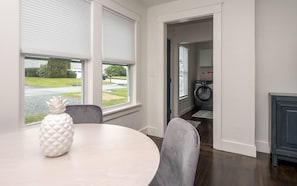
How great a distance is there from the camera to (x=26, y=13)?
1671 millimetres

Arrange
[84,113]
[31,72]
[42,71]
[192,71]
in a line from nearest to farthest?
1. [84,113]
2. [31,72]
3. [42,71]
4. [192,71]

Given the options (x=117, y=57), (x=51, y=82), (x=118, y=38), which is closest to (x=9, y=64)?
(x=51, y=82)

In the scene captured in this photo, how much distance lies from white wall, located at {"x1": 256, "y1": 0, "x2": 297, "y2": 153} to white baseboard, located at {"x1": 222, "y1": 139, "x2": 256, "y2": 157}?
271mm

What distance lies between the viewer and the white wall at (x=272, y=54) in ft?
8.36

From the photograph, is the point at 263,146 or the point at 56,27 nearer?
the point at 56,27

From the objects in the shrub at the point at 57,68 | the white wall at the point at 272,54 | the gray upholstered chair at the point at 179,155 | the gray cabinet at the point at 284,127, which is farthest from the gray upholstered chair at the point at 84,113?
the white wall at the point at 272,54

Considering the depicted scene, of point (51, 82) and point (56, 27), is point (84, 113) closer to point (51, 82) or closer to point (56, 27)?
point (51, 82)

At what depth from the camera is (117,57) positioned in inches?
111

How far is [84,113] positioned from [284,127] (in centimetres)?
240

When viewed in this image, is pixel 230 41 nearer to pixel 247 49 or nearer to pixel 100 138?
pixel 247 49

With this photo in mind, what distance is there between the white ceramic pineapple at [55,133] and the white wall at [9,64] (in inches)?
37.3

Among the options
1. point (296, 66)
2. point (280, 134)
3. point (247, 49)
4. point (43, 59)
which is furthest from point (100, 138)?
point (296, 66)

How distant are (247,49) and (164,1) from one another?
1654mm

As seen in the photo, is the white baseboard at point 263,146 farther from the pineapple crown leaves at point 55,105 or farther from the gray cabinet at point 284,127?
the pineapple crown leaves at point 55,105
